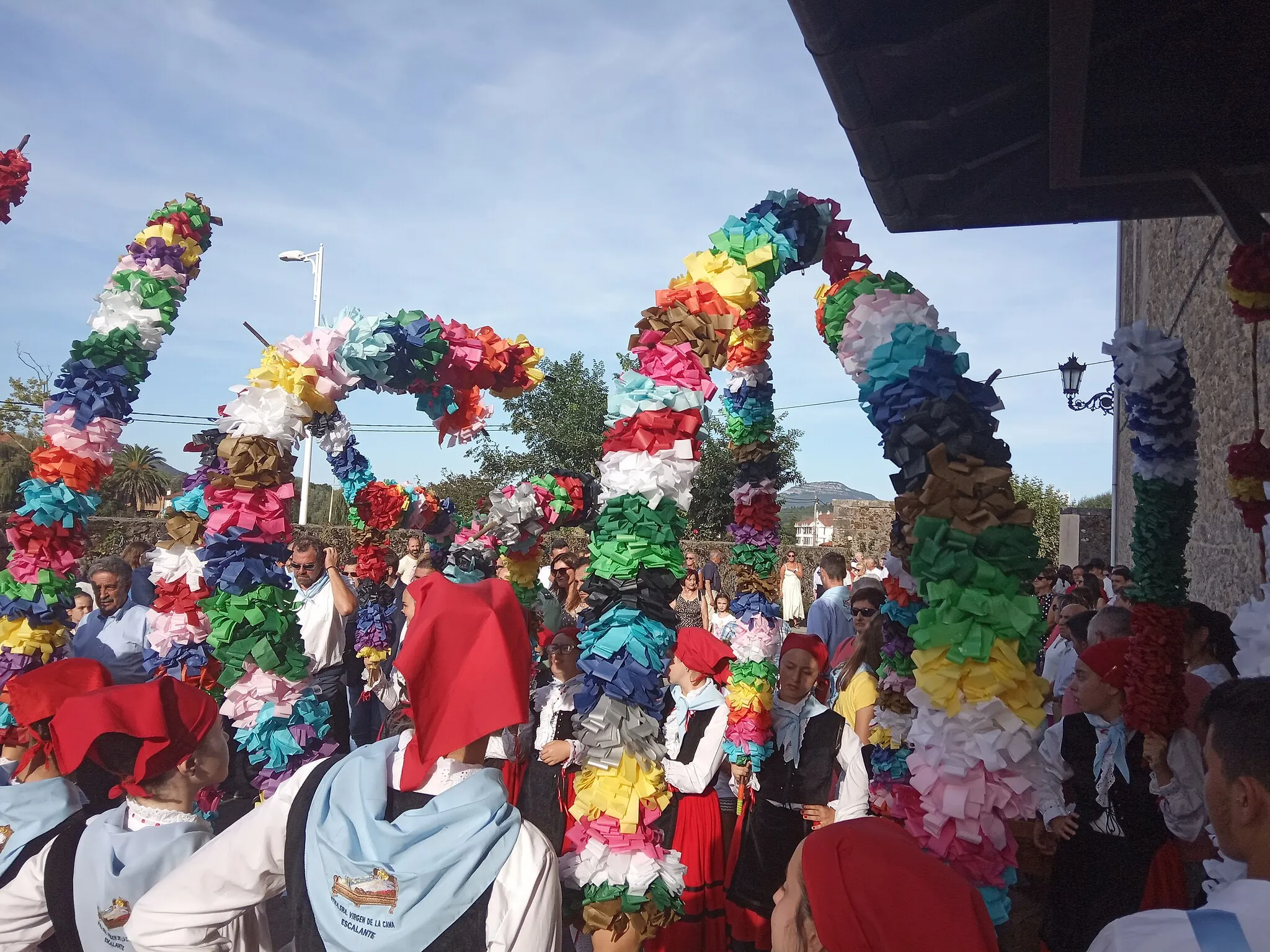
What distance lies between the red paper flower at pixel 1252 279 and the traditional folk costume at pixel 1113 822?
129 cm

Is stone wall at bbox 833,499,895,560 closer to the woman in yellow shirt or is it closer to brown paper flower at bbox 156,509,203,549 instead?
the woman in yellow shirt

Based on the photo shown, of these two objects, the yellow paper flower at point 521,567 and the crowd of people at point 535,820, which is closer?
the crowd of people at point 535,820

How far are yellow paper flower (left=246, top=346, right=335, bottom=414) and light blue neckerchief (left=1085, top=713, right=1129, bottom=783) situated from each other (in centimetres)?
350

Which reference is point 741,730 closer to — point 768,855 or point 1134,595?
point 768,855

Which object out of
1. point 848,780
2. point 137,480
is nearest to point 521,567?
point 848,780

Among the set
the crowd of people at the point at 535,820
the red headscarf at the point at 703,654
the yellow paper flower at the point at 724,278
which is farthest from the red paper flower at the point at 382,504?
the yellow paper flower at the point at 724,278

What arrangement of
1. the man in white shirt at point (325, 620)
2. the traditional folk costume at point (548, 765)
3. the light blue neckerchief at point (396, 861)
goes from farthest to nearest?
the man in white shirt at point (325, 620)
the traditional folk costume at point (548, 765)
the light blue neckerchief at point (396, 861)

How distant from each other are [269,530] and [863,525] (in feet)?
70.9

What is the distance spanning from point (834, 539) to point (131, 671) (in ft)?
72.5

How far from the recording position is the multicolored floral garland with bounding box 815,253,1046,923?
2.40 m

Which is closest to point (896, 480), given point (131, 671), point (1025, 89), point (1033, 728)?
point (1033, 728)

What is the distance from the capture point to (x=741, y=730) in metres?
4.61

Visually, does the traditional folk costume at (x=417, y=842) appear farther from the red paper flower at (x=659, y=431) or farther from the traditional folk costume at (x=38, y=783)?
→ the red paper flower at (x=659, y=431)

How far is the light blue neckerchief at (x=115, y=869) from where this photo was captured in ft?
6.31
